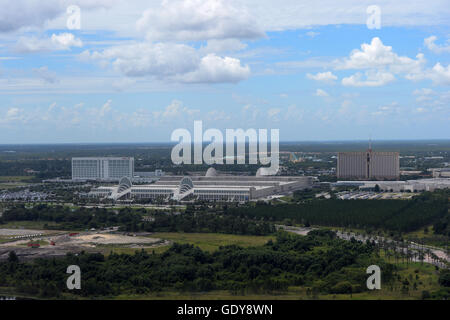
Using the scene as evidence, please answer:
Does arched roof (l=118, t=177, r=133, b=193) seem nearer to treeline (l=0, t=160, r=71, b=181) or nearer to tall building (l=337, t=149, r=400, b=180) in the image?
treeline (l=0, t=160, r=71, b=181)

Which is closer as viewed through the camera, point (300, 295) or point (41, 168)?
point (300, 295)

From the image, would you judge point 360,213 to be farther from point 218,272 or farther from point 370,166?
point 370,166

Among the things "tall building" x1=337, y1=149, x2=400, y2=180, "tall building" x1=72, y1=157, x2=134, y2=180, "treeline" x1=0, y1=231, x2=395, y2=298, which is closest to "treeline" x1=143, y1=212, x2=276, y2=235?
"treeline" x1=0, y1=231, x2=395, y2=298

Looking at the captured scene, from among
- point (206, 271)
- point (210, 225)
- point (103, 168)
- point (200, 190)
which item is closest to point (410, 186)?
point (200, 190)

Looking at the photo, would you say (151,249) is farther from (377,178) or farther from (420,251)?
(377,178)

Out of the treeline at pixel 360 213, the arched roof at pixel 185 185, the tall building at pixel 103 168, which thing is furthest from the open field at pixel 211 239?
the tall building at pixel 103 168
